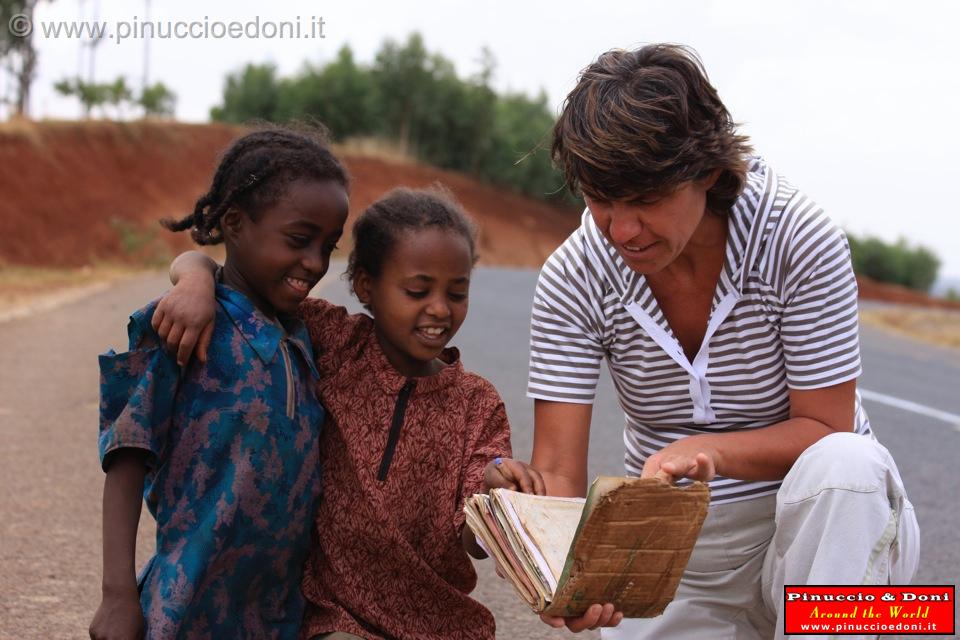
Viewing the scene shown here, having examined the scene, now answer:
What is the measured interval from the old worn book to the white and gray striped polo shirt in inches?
23.2

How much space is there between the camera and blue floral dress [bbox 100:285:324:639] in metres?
2.21

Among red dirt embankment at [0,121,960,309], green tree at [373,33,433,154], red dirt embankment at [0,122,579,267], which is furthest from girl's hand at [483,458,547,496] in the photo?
green tree at [373,33,433,154]

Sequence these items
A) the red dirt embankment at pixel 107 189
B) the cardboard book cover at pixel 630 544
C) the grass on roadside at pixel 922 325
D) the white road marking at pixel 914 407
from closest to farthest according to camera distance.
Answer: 1. the cardboard book cover at pixel 630 544
2. the white road marking at pixel 914 407
3. the grass on roadside at pixel 922 325
4. the red dirt embankment at pixel 107 189

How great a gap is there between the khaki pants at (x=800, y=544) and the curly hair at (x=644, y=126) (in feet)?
2.28

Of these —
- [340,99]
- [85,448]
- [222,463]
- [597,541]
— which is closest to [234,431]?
[222,463]

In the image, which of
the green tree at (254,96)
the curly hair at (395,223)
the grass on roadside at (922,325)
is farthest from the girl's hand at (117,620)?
the green tree at (254,96)

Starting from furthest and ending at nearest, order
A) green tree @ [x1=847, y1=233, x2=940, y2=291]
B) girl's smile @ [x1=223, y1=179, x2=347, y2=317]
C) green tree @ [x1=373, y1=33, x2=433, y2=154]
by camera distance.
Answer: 1. green tree @ [x1=373, y1=33, x2=433, y2=154]
2. green tree @ [x1=847, y1=233, x2=940, y2=291]
3. girl's smile @ [x1=223, y1=179, x2=347, y2=317]

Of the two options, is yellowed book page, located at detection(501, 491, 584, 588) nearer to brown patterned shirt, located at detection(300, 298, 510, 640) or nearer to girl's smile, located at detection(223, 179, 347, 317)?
brown patterned shirt, located at detection(300, 298, 510, 640)

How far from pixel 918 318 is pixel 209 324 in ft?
Answer: 60.7

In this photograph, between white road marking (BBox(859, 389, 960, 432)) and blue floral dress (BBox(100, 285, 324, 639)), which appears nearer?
blue floral dress (BBox(100, 285, 324, 639))

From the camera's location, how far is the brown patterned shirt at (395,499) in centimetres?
241

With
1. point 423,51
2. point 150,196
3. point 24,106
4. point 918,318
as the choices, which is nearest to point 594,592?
point 918,318

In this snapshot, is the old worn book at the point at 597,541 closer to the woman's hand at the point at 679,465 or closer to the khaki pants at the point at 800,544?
the woman's hand at the point at 679,465

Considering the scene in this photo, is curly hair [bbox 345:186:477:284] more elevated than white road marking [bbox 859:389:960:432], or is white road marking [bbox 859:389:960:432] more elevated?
curly hair [bbox 345:186:477:284]
